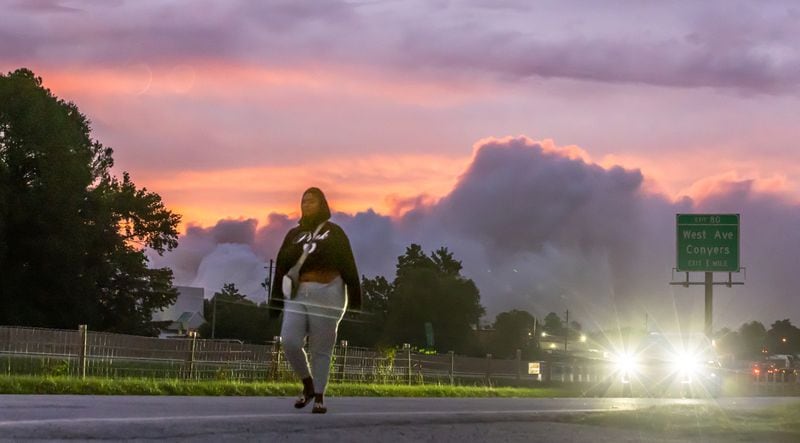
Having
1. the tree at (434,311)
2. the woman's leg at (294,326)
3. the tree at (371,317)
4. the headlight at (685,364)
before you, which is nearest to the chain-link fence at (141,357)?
the headlight at (685,364)

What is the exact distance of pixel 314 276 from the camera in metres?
10.4

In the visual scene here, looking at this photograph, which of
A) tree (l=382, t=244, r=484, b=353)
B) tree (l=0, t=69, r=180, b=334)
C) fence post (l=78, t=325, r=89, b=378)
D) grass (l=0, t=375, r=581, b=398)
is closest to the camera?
grass (l=0, t=375, r=581, b=398)

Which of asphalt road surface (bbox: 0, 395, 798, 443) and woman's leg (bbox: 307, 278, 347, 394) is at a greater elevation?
woman's leg (bbox: 307, 278, 347, 394)

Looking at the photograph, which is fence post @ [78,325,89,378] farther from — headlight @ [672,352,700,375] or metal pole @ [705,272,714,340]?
metal pole @ [705,272,714,340]

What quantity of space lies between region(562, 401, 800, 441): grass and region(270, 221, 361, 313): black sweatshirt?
92.2 inches

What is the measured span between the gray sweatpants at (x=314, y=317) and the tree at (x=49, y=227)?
56.1 metres

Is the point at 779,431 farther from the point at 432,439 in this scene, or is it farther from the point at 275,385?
the point at 275,385

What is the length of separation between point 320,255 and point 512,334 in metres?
143

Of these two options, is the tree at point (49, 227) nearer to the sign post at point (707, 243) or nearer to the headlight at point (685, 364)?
the sign post at point (707, 243)

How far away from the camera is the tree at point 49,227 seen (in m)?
66.3

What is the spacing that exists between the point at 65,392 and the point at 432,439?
11291 millimetres

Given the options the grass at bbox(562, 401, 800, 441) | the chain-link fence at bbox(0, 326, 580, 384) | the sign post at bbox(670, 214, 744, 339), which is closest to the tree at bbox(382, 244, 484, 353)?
the sign post at bbox(670, 214, 744, 339)

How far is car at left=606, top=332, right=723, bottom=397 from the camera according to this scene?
36.8 meters

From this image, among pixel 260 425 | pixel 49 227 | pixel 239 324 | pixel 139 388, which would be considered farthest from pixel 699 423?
pixel 239 324
